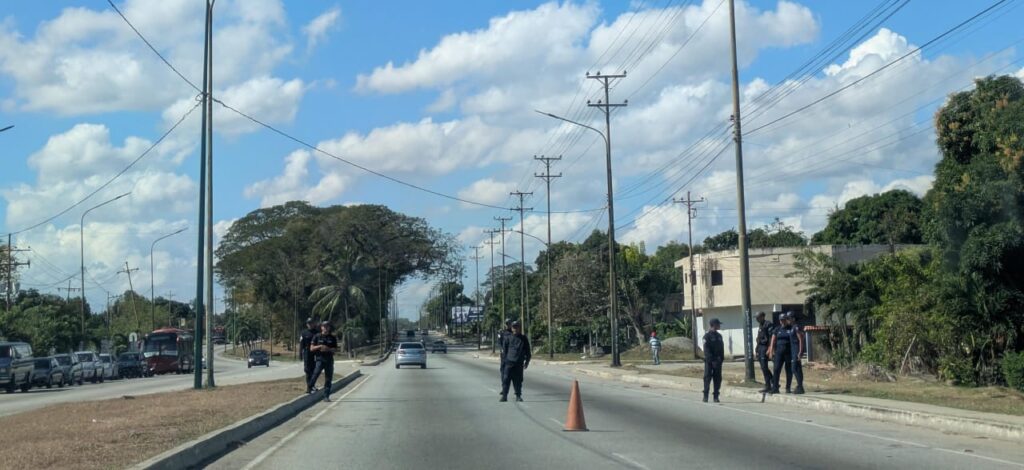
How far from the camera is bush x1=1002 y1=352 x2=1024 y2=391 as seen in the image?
74.3ft

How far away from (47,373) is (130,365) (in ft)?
59.8

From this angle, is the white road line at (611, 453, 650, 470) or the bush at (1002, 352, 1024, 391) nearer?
the white road line at (611, 453, 650, 470)

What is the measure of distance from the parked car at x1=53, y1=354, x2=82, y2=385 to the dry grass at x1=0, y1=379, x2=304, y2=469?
81.6 ft

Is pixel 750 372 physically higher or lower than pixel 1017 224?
lower

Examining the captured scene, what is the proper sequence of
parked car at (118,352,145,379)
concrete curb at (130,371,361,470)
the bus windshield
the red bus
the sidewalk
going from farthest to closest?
the bus windshield → the red bus → parked car at (118,352,145,379) → the sidewalk → concrete curb at (130,371,361,470)

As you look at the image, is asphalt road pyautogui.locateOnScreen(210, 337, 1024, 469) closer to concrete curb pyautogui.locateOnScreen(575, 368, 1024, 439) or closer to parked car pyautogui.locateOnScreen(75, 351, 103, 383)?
concrete curb pyautogui.locateOnScreen(575, 368, 1024, 439)

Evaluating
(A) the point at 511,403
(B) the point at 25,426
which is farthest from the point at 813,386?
(B) the point at 25,426

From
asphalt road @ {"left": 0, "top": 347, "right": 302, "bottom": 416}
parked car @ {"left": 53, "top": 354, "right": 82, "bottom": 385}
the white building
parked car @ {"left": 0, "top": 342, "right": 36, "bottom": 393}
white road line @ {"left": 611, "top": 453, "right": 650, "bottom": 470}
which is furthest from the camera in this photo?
the white building

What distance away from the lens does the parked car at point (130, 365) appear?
201ft

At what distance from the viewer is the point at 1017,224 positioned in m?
→ 22.1

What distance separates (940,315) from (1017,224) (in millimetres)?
4722

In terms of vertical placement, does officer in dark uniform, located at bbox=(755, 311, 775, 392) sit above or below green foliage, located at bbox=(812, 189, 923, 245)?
below

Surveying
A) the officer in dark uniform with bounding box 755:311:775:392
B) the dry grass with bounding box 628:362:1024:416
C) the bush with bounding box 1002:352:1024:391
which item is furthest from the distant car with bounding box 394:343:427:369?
the bush with bounding box 1002:352:1024:391

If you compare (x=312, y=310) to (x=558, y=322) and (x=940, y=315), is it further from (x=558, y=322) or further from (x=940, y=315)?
(x=940, y=315)
